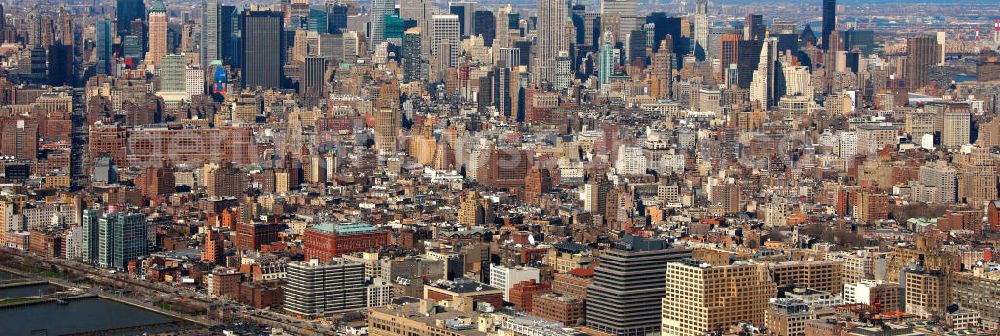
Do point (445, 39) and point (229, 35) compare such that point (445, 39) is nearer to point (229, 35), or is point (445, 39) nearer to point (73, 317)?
point (229, 35)

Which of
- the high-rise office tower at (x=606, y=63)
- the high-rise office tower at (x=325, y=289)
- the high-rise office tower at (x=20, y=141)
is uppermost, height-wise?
the high-rise office tower at (x=606, y=63)

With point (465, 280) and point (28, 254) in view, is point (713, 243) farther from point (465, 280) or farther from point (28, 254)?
point (28, 254)

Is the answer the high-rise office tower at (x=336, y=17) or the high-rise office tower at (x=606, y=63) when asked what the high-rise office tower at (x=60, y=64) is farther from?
the high-rise office tower at (x=606, y=63)

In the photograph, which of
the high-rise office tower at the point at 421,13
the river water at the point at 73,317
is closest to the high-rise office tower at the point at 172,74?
the high-rise office tower at the point at 421,13

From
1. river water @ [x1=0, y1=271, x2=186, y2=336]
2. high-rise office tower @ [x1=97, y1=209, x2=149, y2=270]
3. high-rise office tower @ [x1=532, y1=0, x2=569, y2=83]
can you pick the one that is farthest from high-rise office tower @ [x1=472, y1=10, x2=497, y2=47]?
river water @ [x1=0, y1=271, x2=186, y2=336]

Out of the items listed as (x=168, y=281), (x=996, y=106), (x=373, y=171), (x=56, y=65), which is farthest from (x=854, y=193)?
(x=56, y=65)

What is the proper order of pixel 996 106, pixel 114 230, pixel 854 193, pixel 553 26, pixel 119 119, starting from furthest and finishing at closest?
1. pixel 553 26
2. pixel 996 106
3. pixel 119 119
4. pixel 854 193
5. pixel 114 230
